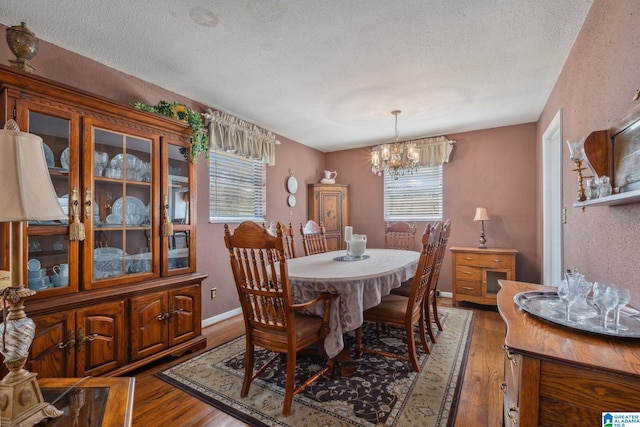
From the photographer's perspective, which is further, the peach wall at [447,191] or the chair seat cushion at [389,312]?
the peach wall at [447,191]

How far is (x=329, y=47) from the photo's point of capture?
7.06ft

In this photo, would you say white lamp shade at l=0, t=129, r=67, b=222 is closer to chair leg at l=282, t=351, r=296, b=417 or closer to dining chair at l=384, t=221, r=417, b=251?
chair leg at l=282, t=351, r=296, b=417

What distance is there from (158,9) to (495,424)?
3.16 metres

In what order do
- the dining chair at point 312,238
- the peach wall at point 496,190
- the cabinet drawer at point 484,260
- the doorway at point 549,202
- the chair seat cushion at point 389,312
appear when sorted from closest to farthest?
the chair seat cushion at point 389,312 < the doorway at point 549,202 < the dining chair at point 312,238 < the cabinet drawer at point 484,260 < the peach wall at point 496,190

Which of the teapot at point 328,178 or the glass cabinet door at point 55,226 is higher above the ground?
the teapot at point 328,178

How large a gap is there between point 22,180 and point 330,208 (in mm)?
4267

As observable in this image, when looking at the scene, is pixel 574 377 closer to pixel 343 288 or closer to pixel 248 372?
Result: pixel 343 288

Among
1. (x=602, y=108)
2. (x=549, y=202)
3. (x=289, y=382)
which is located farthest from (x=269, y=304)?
(x=549, y=202)

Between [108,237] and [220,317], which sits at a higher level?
[108,237]

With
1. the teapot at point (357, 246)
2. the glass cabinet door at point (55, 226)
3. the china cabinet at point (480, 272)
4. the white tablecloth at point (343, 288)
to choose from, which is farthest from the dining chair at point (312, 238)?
the glass cabinet door at point (55, 226)

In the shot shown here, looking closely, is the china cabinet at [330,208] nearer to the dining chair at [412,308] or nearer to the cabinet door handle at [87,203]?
the dining chair at [412,308]

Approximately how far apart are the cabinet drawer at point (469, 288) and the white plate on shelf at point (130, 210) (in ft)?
12.2

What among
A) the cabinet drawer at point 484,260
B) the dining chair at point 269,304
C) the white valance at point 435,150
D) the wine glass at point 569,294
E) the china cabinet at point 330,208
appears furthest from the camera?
the china cabinet at point 330,208

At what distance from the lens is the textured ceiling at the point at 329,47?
177cm
